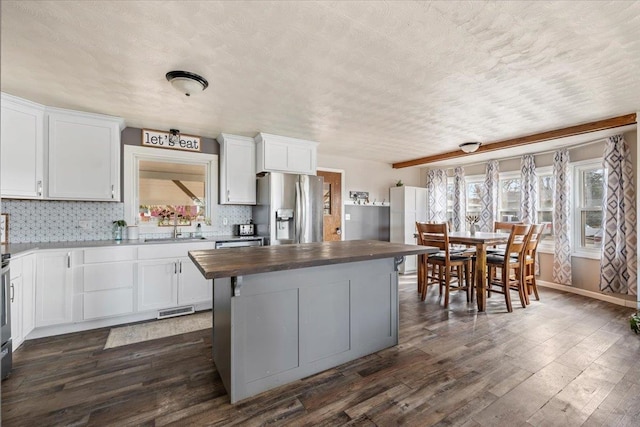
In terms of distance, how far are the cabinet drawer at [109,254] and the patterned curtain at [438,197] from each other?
5.36m

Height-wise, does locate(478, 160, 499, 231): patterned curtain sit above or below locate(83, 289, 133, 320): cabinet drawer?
above

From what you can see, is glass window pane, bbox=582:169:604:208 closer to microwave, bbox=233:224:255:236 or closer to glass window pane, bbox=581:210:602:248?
glass window pane, bbox=581:210:602:248

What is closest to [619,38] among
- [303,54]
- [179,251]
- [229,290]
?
[303,54]

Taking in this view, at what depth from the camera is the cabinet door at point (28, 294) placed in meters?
2.65

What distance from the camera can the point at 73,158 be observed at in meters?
3.19

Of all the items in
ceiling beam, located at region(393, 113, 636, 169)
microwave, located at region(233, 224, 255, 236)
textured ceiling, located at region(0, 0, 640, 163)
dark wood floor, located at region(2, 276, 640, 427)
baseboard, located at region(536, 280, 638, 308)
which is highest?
textured ceiling, located at region(0, 0, 640, 163)

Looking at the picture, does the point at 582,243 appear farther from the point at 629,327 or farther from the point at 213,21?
the point at 213,21

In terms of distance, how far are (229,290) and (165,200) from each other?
260 cm

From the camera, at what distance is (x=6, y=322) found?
225cm

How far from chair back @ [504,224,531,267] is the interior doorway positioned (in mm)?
2637

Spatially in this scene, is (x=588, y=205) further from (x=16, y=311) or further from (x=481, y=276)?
(x=16, y=311)

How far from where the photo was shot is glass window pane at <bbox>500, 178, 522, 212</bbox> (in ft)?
17.3

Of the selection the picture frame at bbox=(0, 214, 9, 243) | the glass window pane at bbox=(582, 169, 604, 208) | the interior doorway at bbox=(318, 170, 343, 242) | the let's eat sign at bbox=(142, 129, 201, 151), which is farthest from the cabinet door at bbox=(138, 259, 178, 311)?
the glass window pane at bbox=(582, 169, 604, 208)

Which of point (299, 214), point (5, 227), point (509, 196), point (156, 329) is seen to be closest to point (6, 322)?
point (156, 329)
